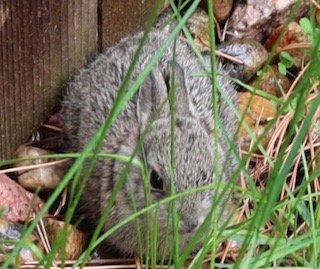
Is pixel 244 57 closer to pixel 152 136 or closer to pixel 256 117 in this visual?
pixel 256 117

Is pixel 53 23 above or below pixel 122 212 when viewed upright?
above

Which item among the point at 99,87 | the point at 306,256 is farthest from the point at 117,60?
the point at 306,256

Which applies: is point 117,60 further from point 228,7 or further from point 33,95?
point 228,7

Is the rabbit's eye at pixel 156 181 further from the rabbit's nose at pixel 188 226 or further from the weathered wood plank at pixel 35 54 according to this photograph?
the weathered wood plank at pixel 35 54

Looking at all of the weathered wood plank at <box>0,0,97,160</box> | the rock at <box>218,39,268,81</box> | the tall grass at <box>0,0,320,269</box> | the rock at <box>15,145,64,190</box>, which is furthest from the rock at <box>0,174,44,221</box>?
the rock at <box>218,39,268,81</box>

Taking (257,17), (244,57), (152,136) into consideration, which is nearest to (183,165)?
(152,136)

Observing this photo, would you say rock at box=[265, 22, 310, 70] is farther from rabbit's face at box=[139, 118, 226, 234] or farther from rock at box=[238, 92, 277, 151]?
rabbit's face at box=[139, 118, 226, 234]

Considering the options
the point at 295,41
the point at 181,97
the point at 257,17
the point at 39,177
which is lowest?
the point at 39,177
